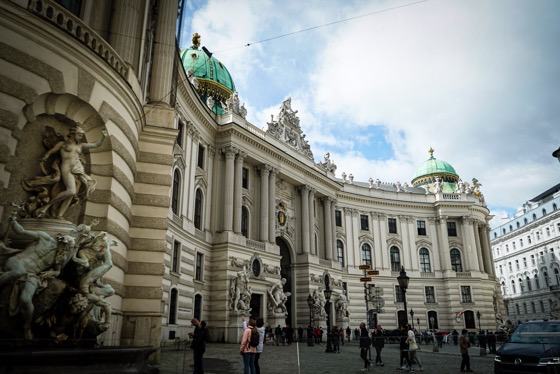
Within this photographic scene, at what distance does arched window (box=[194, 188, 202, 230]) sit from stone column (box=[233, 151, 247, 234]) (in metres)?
2.83

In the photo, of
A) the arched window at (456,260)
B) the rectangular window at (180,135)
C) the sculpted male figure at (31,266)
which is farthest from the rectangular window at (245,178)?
the arched window at (456,260)

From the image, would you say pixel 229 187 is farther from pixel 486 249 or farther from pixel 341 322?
pixel 486 249

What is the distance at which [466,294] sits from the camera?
52.7 m

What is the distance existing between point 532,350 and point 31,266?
1191 centimetres

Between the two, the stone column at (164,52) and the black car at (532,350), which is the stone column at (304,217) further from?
the black car at (532,350)

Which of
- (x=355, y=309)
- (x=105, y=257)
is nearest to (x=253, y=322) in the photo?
(x=105, y=257)

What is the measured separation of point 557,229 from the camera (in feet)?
224

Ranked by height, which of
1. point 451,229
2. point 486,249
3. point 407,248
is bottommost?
point 407,248

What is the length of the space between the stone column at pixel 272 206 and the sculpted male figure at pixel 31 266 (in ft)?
89.8

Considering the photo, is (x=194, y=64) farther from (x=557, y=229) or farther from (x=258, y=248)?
(x=557, y=229)

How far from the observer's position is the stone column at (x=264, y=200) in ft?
116

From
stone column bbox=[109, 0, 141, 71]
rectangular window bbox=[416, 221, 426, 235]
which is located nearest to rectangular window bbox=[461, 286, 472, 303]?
rectangular window bbox=[416, 221, 426, 235]

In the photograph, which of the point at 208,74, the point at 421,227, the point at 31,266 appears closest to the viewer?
the point at 31,266

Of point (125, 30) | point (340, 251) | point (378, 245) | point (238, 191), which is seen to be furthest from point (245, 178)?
point (125, 30)
